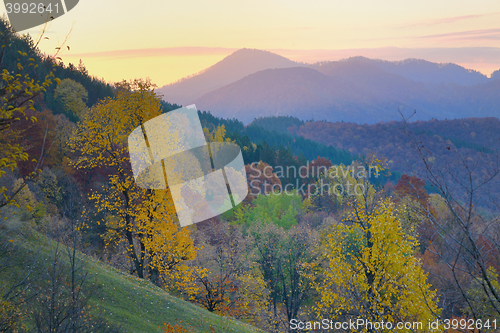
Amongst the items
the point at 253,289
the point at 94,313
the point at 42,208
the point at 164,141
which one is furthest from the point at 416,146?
the point at 42,208

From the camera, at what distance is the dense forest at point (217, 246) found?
5.61 metres

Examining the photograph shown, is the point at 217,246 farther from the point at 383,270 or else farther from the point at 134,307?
the point at 383,270

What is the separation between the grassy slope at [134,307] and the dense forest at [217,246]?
95 millimetres

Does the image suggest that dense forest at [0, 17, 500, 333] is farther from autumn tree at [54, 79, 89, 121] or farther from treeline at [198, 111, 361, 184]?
treeline at [198, 111, 361, 184]

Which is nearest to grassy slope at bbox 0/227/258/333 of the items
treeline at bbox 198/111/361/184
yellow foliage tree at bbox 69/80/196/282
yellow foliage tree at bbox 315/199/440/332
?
yellow foliage tree at bbox 69/80/196/282

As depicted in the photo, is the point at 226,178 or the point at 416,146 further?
the point at 226,178

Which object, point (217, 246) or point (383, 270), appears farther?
point (217, 246)

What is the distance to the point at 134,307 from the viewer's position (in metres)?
13.5

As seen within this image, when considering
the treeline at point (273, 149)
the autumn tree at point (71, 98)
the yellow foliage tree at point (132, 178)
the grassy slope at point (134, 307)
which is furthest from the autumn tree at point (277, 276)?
the autumn tree at point (71, 98)

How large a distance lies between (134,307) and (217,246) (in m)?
16.7

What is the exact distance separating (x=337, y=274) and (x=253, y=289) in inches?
581

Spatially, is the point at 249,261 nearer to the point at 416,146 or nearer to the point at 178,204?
the point at 178,204

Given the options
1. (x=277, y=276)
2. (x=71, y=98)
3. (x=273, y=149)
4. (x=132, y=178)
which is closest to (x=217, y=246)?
(x=277, y=276)

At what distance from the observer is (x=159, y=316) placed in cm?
1370
